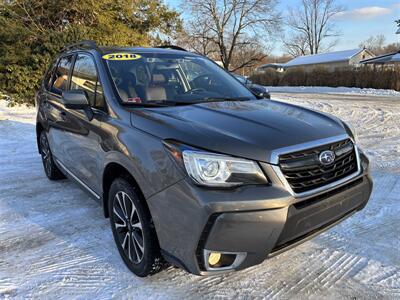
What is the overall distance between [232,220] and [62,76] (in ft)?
10.8

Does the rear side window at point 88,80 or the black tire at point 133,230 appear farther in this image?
the rear side window at point 88,80

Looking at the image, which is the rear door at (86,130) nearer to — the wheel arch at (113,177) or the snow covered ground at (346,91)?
the wheel arch at (113,177)

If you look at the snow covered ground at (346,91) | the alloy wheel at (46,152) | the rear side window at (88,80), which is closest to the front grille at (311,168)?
the rear side window at (88,80)

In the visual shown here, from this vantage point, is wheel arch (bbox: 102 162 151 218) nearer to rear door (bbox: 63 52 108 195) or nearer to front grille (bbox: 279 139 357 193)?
rear door (bbox: 63 52 108 195)

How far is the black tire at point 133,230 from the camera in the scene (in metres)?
2.53

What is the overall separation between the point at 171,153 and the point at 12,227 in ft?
7.96

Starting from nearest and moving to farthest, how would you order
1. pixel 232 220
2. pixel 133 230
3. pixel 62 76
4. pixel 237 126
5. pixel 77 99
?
pixel 232 220 → pixel 237 126 → pixel 133 230 → pixel 77 99 → pixel 62 76

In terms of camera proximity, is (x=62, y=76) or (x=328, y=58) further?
(x=328, y=58)

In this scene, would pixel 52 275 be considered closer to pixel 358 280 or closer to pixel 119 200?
pixel 119 200

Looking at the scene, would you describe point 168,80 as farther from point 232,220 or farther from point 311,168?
point 232,220

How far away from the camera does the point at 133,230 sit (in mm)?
2742

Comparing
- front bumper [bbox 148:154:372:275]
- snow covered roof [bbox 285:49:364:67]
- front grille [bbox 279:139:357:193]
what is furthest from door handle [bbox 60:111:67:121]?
snow covered roof [bbox 285:49:364:67]

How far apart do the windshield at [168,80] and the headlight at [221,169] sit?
42.1 inches

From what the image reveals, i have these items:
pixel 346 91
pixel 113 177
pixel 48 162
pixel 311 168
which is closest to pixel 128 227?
pixel 113 177
